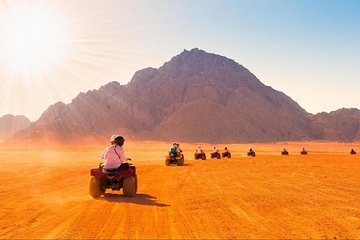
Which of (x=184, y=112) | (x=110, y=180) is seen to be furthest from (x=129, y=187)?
(x=184, y=112)

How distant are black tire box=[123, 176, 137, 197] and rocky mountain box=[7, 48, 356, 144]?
4808 inches

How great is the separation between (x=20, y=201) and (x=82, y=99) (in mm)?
157459

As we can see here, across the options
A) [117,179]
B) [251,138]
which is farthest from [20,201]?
[251,138]

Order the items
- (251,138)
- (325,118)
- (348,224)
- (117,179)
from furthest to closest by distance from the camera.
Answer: (325,118), (251,138), (117,179), (348,224)

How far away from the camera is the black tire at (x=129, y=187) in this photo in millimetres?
13492

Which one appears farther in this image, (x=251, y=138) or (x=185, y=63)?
(x=185, y=63)

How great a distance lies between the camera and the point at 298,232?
26.9 feet

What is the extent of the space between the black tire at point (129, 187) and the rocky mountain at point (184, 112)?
12211 centimetres

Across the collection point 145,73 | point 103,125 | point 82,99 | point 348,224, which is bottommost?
point 348,224

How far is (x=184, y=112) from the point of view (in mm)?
154750

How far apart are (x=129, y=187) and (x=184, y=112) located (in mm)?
141360

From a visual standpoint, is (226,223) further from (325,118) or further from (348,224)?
(325,118)

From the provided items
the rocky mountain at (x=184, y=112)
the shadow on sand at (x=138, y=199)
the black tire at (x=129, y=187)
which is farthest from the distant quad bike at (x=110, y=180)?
the rocky mountain at (x=184, y=112)

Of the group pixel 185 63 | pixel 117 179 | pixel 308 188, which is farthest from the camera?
pixel 185 63
